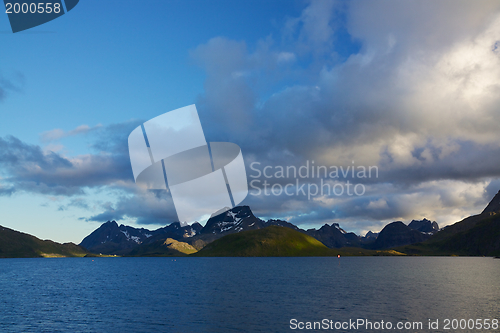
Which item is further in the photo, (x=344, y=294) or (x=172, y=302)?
(x=344, y=294)

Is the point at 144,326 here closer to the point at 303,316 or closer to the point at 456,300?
the point at 303,316

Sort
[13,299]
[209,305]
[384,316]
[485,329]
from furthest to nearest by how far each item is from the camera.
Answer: [13,299], [209,305], [384,316], [485,329]

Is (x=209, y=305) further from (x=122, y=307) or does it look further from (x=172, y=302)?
(x=122, y=307)

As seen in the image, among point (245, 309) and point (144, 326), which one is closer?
point (144, 326)

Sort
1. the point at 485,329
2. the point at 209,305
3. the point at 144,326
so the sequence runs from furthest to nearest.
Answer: the point at 209,305, the point at 144,326, the point at 485,329

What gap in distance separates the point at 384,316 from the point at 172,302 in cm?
5569

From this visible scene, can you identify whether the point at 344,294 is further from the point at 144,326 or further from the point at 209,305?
the point at 144,326

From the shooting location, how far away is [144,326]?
6619 cm

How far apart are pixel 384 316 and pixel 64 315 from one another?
235ft

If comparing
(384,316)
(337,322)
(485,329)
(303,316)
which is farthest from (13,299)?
(485,329)

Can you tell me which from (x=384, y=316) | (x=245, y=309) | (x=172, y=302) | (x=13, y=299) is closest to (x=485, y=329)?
(x=384, y=316)

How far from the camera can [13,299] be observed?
101938 millimetres

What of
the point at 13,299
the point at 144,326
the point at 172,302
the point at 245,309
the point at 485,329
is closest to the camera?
the point at 485,329

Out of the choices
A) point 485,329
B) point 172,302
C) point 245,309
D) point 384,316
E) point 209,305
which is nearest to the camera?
point 485,329
